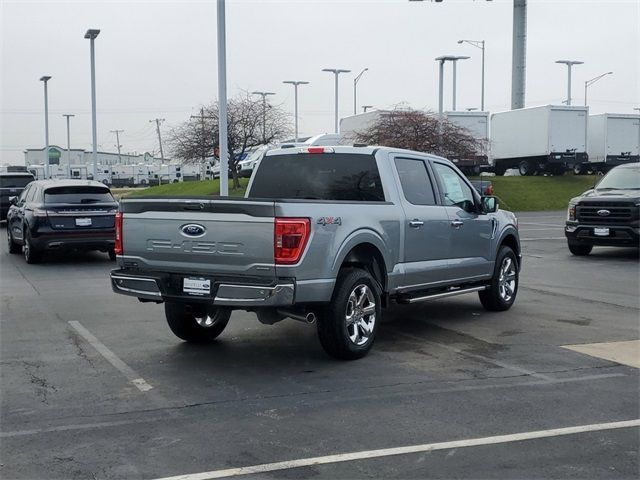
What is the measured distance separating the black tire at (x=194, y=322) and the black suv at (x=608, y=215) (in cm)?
1056

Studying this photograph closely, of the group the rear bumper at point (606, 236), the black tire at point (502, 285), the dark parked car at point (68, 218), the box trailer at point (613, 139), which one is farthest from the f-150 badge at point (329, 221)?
the box trailer at point (613, 139)

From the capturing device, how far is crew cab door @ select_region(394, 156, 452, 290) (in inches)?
327

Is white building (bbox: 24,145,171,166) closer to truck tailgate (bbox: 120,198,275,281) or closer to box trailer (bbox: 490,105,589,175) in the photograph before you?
box trailer (bbox: 490,105,589,175)

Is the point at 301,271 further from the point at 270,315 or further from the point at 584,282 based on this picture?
the point at 584,282

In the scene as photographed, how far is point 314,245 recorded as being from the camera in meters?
6.80

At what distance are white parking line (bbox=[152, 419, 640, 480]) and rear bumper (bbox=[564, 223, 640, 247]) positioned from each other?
36.7 ft

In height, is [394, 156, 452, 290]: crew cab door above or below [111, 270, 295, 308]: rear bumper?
above

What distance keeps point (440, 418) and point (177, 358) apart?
2.91 meters

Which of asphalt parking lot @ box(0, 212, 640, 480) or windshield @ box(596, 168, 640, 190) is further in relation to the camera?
windshield @ box(596, 168, 640, 190)

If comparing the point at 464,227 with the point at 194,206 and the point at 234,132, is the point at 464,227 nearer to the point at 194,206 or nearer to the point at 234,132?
the point at 194,206

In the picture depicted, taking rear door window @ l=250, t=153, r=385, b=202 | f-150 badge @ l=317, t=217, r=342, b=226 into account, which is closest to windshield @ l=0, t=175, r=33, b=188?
rear door window @ l=250, t=153, r=385, b=202

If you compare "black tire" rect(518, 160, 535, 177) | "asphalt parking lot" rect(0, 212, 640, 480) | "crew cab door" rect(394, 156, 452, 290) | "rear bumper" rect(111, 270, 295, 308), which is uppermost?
"black tire" rect(518, 160, 535, 177)

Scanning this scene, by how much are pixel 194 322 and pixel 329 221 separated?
7.00 feet

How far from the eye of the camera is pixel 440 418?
223 inches
